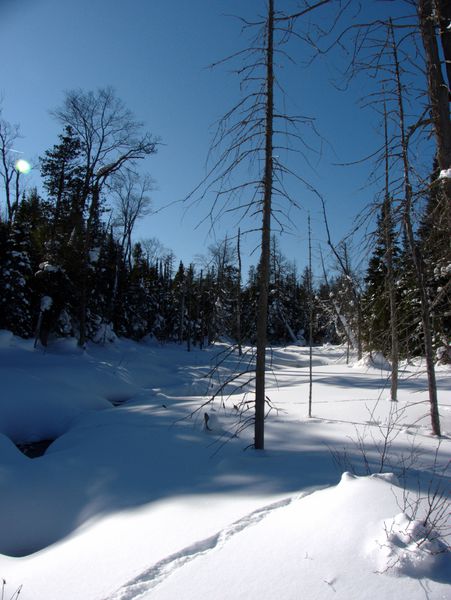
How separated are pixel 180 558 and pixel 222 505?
3.77 feet

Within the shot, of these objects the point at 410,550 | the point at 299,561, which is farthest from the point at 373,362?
the point at 299,561

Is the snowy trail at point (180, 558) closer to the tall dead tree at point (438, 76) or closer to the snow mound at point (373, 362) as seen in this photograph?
the tall dead tree at point (438, 76)

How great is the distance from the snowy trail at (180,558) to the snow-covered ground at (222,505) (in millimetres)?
12

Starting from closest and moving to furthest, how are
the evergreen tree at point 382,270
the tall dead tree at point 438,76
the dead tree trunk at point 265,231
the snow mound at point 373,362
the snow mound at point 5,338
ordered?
the tall dead tree at point 438,76 → the evergreen tree at point 382,270 → the dead tree trunk at point 265,231 → the snow mound at point 5,338 → the snow mound at point 373,362

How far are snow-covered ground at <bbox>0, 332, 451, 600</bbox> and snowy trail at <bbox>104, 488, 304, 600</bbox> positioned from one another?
0.01 metres

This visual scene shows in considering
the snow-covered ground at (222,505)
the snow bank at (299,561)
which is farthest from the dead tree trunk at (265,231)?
the snow bank at (299,561)

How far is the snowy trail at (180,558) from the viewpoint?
2.54m

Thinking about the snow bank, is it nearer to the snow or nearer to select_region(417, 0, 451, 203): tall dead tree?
select_region(417, 0, 451, 203): tall dead tree

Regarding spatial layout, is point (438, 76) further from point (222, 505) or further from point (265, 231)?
point (222, 505)

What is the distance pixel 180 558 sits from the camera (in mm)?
2871

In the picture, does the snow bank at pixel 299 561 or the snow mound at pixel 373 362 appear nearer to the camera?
the snow bank at pixel 299 561

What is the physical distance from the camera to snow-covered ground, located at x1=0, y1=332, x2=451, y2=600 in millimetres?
2387

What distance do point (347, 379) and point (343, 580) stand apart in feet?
46.8

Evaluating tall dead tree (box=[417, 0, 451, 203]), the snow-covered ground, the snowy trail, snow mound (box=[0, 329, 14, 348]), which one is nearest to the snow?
snow mound (box=[0, 329, 14, 348])
